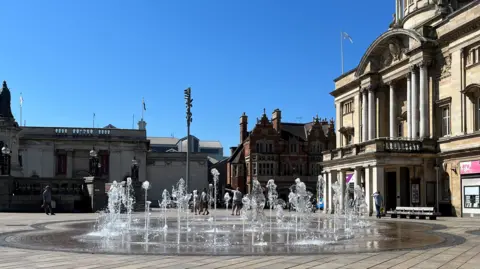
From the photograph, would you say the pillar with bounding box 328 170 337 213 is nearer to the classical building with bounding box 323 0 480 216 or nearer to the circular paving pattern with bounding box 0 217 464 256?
the classical building with bounding box 323 0 480 216

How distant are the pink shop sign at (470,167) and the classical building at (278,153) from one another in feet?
159

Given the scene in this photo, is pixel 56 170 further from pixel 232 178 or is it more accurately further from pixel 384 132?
pixel 384 132

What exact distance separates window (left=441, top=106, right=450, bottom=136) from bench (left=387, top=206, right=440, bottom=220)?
8.21 meters

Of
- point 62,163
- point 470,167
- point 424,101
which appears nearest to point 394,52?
point 424,101

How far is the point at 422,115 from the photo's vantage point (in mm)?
43000

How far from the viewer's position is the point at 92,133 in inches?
2987

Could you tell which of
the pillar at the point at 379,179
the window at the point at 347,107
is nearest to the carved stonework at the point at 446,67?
the pillar at the point at 379,179

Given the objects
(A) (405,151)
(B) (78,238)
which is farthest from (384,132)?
(B) (78,238)

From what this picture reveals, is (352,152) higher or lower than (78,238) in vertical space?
higher

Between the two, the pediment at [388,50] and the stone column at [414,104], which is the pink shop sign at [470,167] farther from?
the pediment at [388,50]

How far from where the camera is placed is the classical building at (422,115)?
38.4 metres

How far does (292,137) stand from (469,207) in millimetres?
53364

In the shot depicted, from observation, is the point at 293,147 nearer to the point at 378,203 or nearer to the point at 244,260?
the point at 378,203

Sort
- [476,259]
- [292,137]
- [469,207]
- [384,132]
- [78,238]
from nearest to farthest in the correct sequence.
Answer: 1. [476,259]
2. [78,238]
3. [469,207]
4. [384,132]
5. [292,137]
